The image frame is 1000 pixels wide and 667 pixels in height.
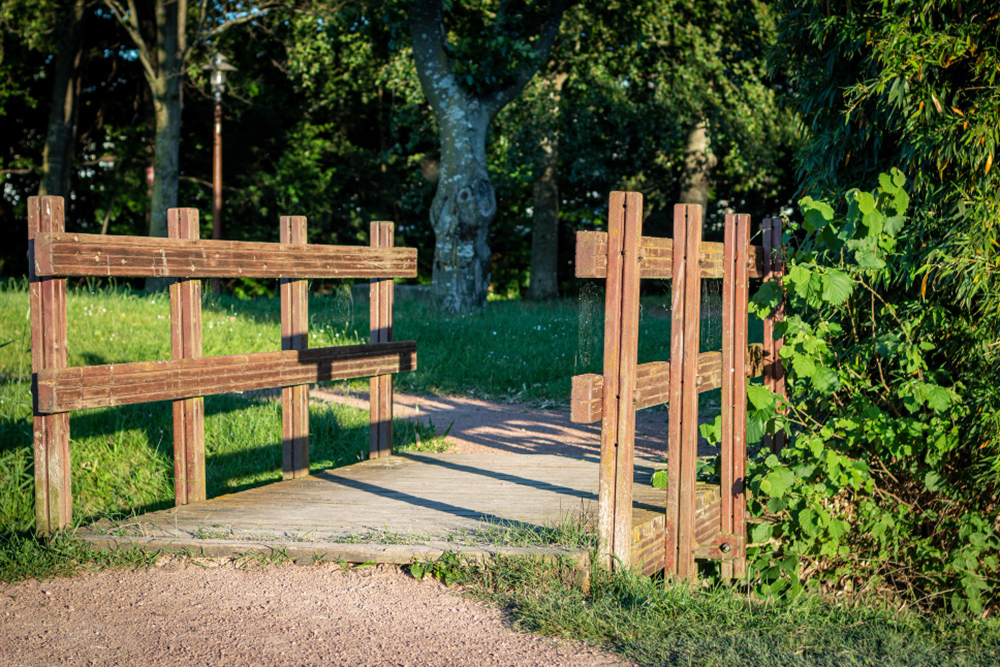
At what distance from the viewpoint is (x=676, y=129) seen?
20.7 m

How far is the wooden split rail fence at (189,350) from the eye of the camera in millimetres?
4516

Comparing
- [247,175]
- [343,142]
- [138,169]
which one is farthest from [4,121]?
[343,142]

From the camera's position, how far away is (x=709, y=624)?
157 inches

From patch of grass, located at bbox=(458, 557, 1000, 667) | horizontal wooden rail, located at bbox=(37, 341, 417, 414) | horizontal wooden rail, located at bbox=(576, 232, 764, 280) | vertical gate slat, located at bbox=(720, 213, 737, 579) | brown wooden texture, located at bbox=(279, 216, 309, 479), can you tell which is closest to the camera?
patch of grass, located at bbox=(458, 557, 1000, 667)

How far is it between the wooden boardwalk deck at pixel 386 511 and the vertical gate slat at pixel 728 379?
372mm

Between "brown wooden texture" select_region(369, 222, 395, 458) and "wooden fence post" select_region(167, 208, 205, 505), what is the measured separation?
1.44m

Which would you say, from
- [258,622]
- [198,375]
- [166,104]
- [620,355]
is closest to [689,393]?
[620,355]

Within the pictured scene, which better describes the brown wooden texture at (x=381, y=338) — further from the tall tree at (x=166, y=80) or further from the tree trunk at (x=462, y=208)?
the tall tree at (x=166, y=80)

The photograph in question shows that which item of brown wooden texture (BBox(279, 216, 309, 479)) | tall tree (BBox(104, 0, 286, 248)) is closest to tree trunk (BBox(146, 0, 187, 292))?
tall tree (BBox(104, 0, 286, 248))

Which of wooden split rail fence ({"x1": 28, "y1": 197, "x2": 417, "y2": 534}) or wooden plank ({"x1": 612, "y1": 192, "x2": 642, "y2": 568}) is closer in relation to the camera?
wooden plank ({"x1": 612, "y1": 192, "x2": 642, "y2": 568})

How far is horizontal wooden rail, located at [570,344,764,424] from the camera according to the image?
3926 mm

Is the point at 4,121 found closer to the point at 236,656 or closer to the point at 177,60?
the point at 177,60

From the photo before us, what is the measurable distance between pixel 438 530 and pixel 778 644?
175 cm

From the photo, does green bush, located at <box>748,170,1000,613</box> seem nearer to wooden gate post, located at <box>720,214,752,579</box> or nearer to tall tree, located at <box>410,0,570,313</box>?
wooden gate post, located at <box>720,214,752,579</box>
